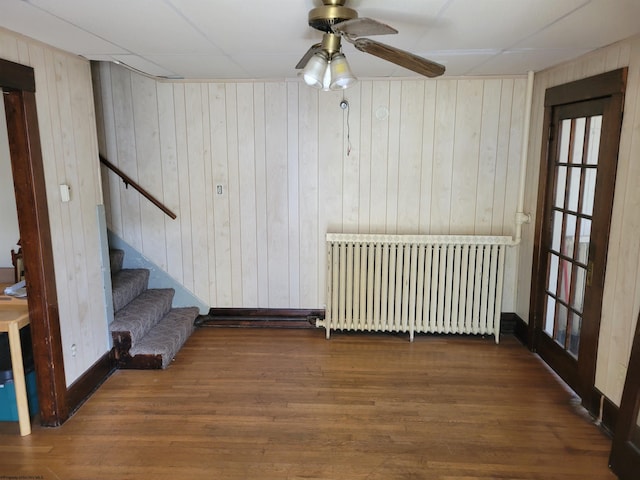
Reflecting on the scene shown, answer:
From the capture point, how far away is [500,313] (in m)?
4.02

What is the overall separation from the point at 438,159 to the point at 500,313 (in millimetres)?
1432

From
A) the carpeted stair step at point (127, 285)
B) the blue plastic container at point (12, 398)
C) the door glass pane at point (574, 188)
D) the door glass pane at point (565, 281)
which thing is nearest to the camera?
the blue plastic container at point (12, 398)

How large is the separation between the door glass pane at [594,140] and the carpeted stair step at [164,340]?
10.8 ft

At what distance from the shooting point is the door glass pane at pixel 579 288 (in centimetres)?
309

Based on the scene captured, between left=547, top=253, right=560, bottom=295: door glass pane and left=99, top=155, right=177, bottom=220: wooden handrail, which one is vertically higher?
left=99, top=155, right=177, bottom=220: wooden handrail

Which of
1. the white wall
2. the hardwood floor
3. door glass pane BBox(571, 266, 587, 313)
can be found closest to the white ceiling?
the white wall

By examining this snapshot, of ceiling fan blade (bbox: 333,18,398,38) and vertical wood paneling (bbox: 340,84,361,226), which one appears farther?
vertical wood paneling (bbox: 340,84,361,226)

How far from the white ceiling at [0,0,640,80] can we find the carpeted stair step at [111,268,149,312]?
5.72 feet

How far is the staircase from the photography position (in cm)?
350

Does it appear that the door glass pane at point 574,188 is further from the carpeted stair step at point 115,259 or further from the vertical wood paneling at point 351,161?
the carpeted stair step at point 115,259

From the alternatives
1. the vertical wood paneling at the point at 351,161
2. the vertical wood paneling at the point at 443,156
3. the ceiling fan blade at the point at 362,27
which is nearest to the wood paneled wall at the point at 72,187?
the ceiling fan blade at the point at 362,27

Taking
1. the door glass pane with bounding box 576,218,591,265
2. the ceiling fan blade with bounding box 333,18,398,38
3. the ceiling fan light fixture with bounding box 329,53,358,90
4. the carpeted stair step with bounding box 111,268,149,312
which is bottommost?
the carpeted stair step with bounding box 111,268,149,312

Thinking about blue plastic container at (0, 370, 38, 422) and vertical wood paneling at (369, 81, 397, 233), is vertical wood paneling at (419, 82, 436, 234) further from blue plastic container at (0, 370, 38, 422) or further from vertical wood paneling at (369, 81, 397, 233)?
blue plastic container at (0, 370, 38, 422)

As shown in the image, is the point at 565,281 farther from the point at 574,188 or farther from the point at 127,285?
the point at 127,285
